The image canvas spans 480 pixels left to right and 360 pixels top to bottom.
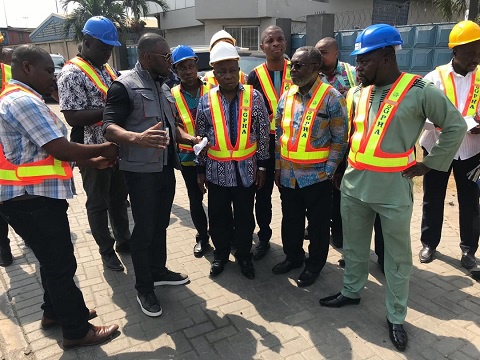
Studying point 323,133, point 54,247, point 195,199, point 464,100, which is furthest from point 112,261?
point 464,100

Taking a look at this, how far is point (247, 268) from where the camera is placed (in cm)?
372

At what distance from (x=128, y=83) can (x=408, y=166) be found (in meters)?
2.01

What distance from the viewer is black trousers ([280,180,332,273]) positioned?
11.2ft

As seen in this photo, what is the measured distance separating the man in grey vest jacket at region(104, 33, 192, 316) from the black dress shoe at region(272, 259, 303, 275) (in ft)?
3.81

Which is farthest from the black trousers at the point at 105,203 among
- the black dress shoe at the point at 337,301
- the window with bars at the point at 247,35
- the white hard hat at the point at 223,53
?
the window with bars at the point at 247,35

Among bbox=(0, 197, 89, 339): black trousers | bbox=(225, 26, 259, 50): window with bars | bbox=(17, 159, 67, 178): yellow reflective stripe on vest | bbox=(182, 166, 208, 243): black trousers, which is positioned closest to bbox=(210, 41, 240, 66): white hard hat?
bbox=(182, 166, 208, 243): black trousers

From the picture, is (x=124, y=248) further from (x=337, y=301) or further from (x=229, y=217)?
(x=337, y=301)

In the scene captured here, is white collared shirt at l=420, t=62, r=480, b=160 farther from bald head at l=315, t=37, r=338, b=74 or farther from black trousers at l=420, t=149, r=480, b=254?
bald head at l=315, t=37, r=338, b=74

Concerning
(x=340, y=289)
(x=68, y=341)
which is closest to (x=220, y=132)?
(x=340, y=289)

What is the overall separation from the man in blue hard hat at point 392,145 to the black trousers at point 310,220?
0.49 m

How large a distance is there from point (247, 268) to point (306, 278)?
1.84ft

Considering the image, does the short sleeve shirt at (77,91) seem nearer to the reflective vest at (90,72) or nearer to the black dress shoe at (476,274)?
the reflective vest at (90,72)

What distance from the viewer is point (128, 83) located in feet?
9.13

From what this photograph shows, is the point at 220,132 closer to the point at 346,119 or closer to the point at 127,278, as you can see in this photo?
the point at 346,119
